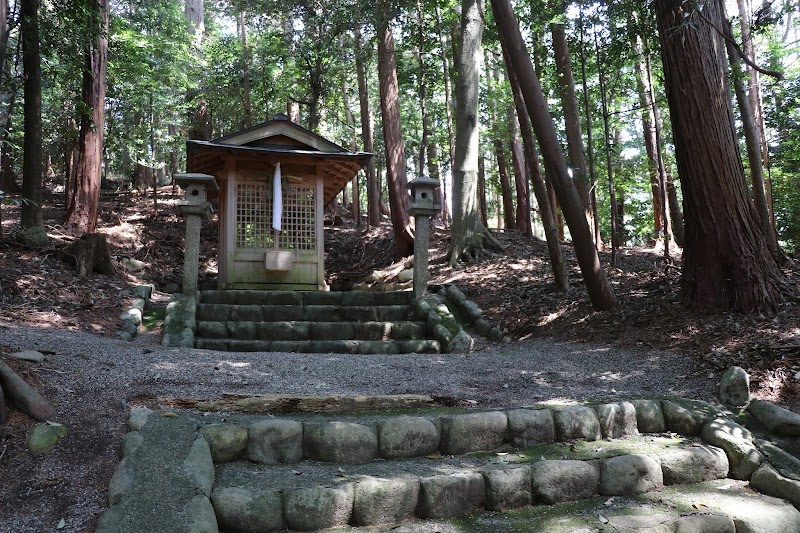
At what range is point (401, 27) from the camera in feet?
44.0

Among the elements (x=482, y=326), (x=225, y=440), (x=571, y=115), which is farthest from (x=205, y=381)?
(x=571, y=115)

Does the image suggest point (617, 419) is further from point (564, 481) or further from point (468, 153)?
point (468, 153)

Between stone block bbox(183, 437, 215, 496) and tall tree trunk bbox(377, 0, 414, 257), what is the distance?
30.9 ft

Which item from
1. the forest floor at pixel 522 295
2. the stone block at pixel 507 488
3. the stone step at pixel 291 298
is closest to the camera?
the stone block at pixel 507 488

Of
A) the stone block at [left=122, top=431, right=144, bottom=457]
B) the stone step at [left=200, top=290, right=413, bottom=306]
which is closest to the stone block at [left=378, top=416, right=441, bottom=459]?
the stone block at [left=122, top=431, right=144, bottom=457]

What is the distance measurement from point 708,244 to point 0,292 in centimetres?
843

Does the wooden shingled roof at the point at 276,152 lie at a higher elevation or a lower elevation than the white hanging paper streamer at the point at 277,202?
higher

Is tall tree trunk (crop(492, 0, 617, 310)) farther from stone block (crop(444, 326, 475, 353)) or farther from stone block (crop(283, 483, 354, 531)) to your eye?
stone block (crop(283, 483, 354, 531))

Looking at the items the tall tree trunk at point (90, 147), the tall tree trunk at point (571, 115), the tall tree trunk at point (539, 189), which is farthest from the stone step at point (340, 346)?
the tall tree trunk at point (90, 147)

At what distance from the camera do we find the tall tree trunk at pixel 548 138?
6.67 metres

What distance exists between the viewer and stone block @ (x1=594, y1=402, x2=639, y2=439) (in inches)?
146

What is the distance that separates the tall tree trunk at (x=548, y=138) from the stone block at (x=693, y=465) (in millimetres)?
3523

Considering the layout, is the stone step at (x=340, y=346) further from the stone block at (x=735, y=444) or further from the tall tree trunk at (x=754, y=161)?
the tall tree trunk at (x=754, y=161)

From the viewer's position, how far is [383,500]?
8.98 ft
